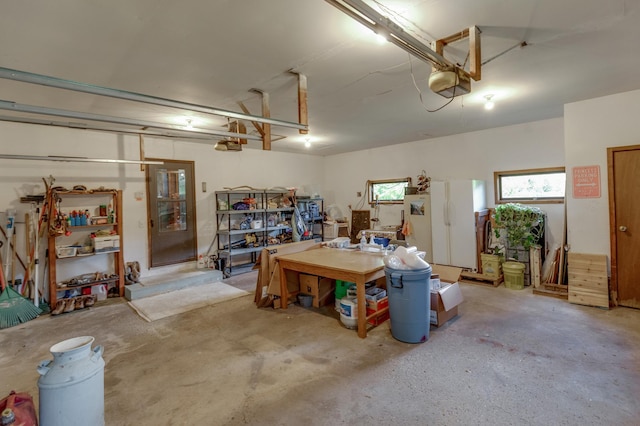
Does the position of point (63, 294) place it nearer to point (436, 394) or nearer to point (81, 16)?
point (81, 16)

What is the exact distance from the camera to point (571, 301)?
4090mm

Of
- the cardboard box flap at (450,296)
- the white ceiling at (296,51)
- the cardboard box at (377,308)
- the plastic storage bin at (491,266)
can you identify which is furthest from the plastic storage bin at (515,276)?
the cardboard box at (377,308)

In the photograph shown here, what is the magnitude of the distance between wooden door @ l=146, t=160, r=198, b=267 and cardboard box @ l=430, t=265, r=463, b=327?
4672 mm

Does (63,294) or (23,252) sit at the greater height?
(23,252)

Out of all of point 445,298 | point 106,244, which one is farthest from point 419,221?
point 106,244

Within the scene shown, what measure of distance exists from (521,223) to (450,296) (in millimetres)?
2185

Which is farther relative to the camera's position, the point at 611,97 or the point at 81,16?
the point at 611,97

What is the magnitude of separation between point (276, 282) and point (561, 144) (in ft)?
16.6

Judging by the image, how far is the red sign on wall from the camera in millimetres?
4090

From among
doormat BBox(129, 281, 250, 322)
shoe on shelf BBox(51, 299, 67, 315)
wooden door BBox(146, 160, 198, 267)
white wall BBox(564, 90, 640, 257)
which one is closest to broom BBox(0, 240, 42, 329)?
shoe on shelf BBox(51, 299, 67, 315)

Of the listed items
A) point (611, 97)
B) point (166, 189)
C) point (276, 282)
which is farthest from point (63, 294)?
point (611, 97)

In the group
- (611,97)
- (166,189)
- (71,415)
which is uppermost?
(611,97)

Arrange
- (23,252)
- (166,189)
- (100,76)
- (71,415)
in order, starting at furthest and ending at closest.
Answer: (166,189), (23,252), (100,76), (71,415)

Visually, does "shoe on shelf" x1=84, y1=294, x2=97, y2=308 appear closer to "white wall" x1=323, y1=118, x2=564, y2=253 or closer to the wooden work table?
the wooden work table
